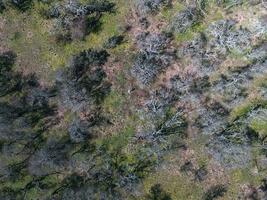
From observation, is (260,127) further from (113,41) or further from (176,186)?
(113,41)

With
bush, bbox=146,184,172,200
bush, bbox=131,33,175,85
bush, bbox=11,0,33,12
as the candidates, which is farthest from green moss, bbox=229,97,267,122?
bush, bbox=11,0,33,12

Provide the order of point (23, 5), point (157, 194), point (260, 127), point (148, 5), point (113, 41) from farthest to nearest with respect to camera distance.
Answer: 1. point (260, 127)
2. point (23, 5)
3. point (148, 5)
4. point (113, 41)
5. point (157, 194)

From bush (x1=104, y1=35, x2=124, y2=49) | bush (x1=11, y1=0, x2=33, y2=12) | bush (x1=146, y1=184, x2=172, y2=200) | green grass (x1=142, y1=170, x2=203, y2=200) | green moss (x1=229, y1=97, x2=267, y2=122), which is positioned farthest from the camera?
green moss (x1=229, y1=97, x2=267, y2=122)

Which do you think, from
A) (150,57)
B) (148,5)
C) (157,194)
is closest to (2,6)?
(148,5)

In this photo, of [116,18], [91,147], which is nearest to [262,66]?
[116,18]

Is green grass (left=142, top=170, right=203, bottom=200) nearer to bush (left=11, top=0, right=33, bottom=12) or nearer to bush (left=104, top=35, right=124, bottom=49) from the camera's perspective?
bush (left=104, top=35, right=124, bottom=49)

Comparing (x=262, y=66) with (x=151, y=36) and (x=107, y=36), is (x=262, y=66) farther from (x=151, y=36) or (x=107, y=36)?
(x=107, y=36)

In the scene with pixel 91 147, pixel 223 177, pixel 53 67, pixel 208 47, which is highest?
pixel 53 67

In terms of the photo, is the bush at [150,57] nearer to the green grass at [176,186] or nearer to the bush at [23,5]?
the green grass at [176,186]
